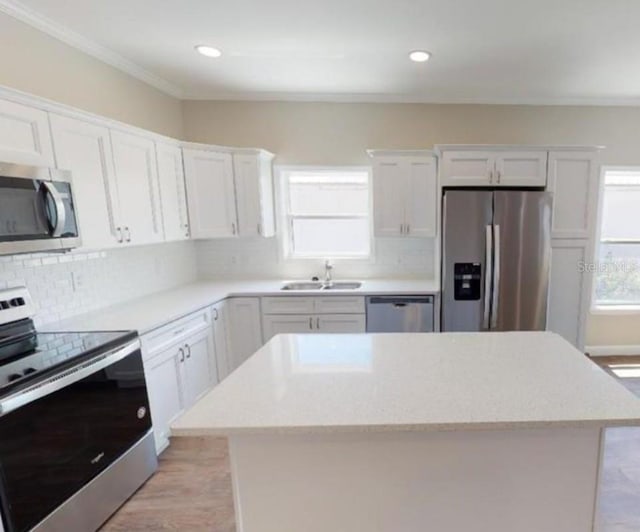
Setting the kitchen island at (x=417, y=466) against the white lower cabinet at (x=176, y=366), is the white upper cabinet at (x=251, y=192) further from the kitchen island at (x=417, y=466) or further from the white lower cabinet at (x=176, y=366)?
the kitchen island at (x=417, y=466)

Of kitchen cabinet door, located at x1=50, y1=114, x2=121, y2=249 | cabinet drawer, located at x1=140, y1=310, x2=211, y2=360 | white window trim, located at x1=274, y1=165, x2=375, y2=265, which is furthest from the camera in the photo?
white window trim, located at x1=274, y1=165, x2=375, y2=265

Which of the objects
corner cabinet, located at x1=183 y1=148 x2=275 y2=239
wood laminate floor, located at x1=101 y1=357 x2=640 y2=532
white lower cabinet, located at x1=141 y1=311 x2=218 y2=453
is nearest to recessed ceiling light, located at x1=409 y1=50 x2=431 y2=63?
corner cabinet, located at x1=183 y1=148 x2=275 y2=239

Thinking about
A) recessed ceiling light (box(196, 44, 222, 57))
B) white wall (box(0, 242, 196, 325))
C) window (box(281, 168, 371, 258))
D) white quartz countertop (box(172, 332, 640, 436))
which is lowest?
white quartz countertop (box(172, 332, 640, 436))

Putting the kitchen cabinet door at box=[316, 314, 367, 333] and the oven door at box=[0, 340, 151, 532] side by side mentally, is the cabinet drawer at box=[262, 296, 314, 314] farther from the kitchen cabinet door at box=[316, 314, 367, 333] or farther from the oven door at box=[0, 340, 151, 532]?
the oven door at box=[0, 340, 151, 532]

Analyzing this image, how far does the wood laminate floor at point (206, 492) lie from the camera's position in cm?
181

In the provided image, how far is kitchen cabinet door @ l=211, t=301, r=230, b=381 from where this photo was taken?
2986 mm

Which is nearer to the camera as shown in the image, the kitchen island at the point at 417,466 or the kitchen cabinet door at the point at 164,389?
the kitchen island at the point at 417,466

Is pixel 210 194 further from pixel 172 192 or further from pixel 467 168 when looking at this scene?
pixel 467 168

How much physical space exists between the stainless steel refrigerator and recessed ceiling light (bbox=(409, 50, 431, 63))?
1.04 meters

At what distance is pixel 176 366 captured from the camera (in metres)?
2.51

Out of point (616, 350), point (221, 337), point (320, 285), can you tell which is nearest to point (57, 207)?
point (221, 337)

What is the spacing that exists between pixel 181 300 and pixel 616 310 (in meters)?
4.48

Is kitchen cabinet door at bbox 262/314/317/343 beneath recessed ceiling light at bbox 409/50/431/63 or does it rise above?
beneath

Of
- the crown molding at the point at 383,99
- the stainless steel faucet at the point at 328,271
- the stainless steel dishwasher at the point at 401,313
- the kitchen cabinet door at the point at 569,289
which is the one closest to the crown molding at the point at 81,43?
the crown molding at the point at 383,99
